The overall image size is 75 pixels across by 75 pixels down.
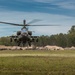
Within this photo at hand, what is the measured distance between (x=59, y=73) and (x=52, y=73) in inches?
25.5

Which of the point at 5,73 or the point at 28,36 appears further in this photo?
the point at 28,36

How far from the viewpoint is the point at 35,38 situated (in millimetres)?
126562

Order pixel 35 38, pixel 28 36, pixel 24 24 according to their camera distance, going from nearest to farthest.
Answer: pixel 28 36 → pixel 35 38 → pixel 24 24

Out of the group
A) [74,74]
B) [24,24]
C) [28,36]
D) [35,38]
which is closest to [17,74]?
[74,74]

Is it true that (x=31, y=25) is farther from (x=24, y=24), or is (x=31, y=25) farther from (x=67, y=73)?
(x=67, y=73)

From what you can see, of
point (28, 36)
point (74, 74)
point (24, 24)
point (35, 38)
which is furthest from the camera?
point (24, 24)

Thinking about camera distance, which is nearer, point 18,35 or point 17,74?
point 17,74

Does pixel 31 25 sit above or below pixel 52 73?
above

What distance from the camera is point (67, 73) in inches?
1202

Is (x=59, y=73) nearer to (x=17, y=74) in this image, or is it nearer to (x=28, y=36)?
(x=17, y=74)

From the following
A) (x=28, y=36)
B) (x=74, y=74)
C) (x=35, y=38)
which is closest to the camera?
(x=74, y=74)

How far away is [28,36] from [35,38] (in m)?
9.89

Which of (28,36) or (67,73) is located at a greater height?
(28,36)

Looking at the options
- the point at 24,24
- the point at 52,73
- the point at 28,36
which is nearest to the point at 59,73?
the point at 52,73
